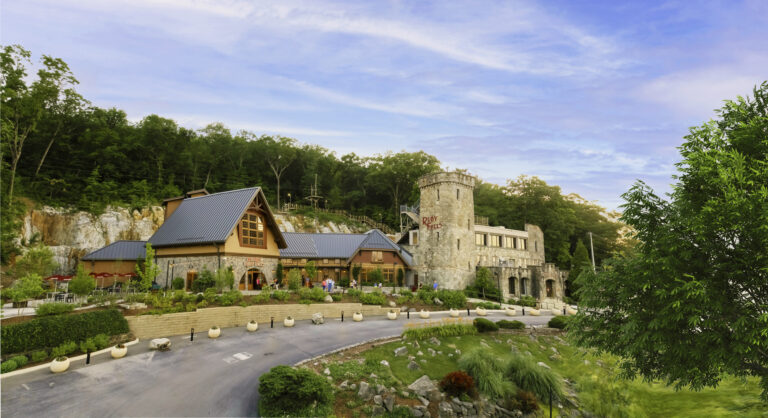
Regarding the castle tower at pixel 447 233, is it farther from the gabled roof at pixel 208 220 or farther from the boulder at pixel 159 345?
the boulder at pixel 159 345

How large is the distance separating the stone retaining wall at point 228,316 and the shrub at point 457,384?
41.2 feet

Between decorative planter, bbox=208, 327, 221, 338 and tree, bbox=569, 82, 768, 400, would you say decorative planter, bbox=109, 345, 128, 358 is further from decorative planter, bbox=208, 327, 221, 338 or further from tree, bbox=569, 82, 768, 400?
tree, bbox=569, 82, 768, 400

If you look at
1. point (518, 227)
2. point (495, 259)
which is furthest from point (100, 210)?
point (518, 227)

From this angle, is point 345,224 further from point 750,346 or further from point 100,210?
point 750,346

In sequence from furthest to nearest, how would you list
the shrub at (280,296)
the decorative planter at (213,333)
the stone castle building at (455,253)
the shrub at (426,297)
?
→ the stone castle building at (455,253) < the shrub at (426,297) < the shrub at (280,296) < the decorative planter at (213,333)

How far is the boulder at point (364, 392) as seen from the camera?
14.6 metres

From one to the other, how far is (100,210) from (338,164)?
44367 mm

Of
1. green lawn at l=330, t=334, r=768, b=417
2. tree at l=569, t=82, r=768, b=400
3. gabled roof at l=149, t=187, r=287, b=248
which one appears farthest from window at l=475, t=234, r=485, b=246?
tree at l=569, t=82, r=768, b=400

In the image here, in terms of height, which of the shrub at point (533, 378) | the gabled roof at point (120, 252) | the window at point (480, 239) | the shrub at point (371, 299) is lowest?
the shrub at point (533, 378)

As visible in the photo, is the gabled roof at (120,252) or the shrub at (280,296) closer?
the shrub at (280,296)

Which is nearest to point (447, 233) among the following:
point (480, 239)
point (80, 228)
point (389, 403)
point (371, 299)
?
point (480, 239)

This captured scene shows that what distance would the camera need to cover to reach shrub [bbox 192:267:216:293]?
28516mm

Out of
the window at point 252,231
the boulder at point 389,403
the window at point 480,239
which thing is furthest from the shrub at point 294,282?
the window at point 480,239

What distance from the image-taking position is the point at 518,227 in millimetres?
67375
